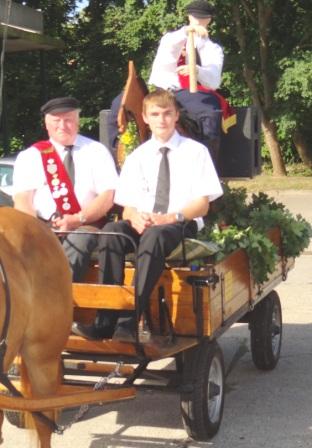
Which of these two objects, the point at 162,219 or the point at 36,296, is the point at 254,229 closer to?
the point at 162,219

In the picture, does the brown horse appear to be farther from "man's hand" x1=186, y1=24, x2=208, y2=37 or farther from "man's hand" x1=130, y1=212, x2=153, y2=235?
"man's hand" x1=186, y1=24, x2=208, y2=37

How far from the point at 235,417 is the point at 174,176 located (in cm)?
161

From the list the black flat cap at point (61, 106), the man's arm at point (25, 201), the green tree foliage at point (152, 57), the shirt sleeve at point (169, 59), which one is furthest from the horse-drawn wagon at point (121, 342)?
the green tree foliage at point (152, 57)

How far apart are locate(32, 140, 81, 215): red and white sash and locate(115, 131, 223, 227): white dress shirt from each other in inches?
11.8

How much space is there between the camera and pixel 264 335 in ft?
21.3

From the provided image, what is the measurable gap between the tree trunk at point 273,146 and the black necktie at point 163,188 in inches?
785

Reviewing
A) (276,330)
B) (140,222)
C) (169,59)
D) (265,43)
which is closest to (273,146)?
(265,43)

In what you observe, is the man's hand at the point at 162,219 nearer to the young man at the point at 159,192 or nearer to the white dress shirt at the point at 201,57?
the young man at the point at 159,192

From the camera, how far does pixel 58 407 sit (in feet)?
13.9

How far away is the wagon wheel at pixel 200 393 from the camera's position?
16.3ft

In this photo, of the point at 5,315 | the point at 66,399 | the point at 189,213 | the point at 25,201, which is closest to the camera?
the point at 5,315

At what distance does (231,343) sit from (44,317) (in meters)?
3.76

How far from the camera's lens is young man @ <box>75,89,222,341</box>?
16.0 feet

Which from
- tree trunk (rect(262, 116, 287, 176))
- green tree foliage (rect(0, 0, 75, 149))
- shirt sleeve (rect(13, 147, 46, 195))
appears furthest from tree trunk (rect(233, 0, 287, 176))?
shirt sleeve (rect(13, 147, 46, 195))
